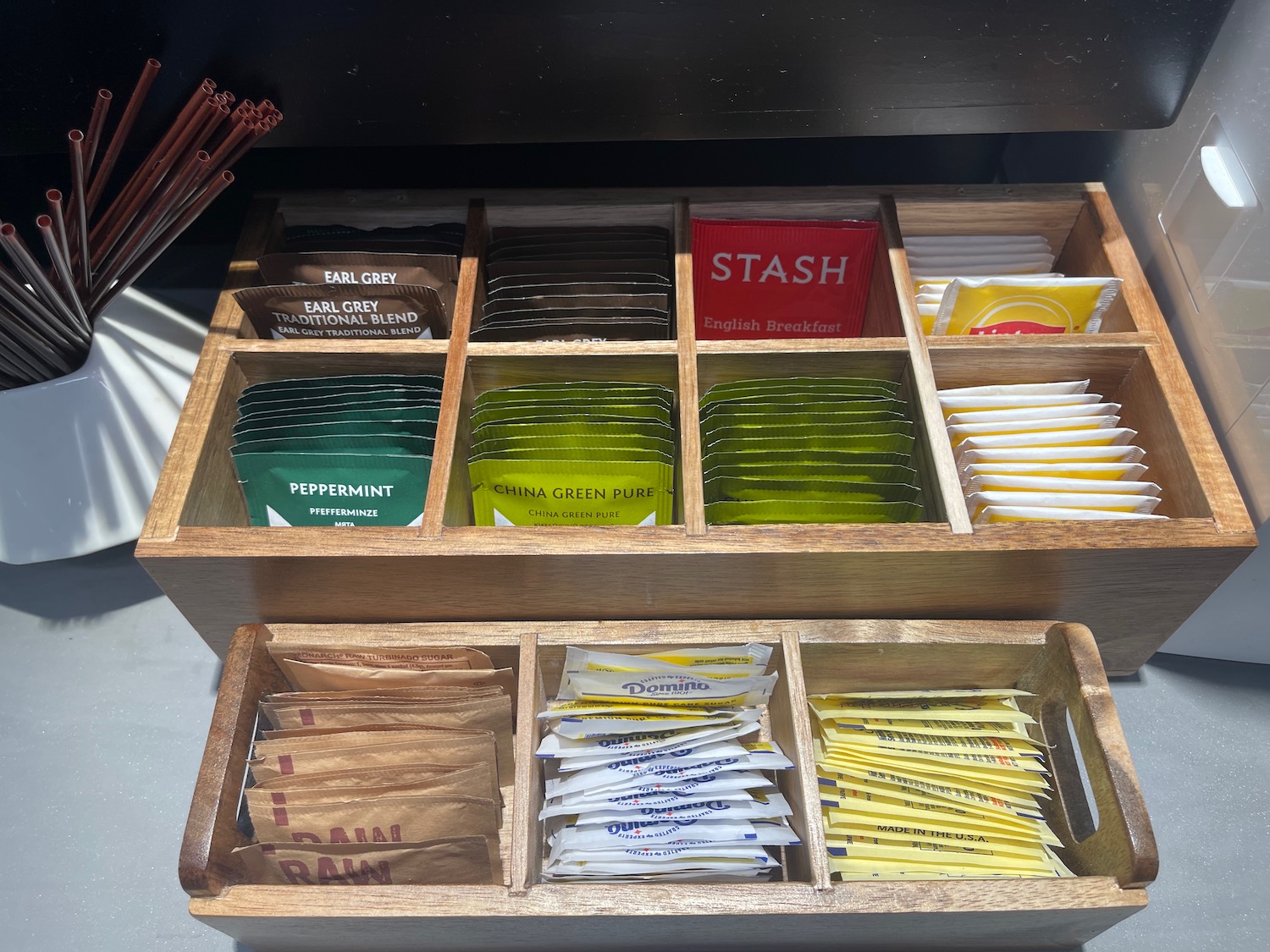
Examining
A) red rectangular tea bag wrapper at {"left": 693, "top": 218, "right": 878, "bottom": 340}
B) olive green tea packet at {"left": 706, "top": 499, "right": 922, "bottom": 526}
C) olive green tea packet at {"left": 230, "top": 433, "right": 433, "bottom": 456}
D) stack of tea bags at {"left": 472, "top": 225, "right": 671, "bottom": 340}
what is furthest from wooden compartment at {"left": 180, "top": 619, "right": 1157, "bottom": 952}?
red rectangular tea bag wrapper at {"left": 693, "top": 218, "right": 878, "bottom": 340}

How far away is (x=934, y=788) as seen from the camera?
113 centimetres

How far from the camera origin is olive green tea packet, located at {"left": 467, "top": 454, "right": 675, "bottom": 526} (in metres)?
1.21

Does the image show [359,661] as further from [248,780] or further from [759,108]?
[759,108]

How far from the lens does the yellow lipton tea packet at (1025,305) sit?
1.27 metres

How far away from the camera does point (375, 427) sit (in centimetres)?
125

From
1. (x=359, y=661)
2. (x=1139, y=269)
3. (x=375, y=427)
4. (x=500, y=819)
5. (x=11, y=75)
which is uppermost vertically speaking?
(x=11, y=75)

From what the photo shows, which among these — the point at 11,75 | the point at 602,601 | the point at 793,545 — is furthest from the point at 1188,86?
the point at 11,75

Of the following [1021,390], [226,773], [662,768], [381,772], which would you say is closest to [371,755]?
[381,772]

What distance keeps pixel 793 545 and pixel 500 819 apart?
0.46m

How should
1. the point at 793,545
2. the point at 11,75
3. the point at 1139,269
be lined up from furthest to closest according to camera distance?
the point at 1139,269 → the point at 11,75 → the point at 793,545

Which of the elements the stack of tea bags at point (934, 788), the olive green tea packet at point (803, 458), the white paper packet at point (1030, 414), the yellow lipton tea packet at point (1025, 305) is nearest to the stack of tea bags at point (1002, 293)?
the yellow lipton tea packet at point (1025, 305)

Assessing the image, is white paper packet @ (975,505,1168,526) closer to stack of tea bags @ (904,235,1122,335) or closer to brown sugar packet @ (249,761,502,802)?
stack of tea bags @ (904,235,1122,335)

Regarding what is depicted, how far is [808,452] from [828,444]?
40mm

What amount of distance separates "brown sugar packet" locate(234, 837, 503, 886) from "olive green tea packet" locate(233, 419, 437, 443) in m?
0.48
